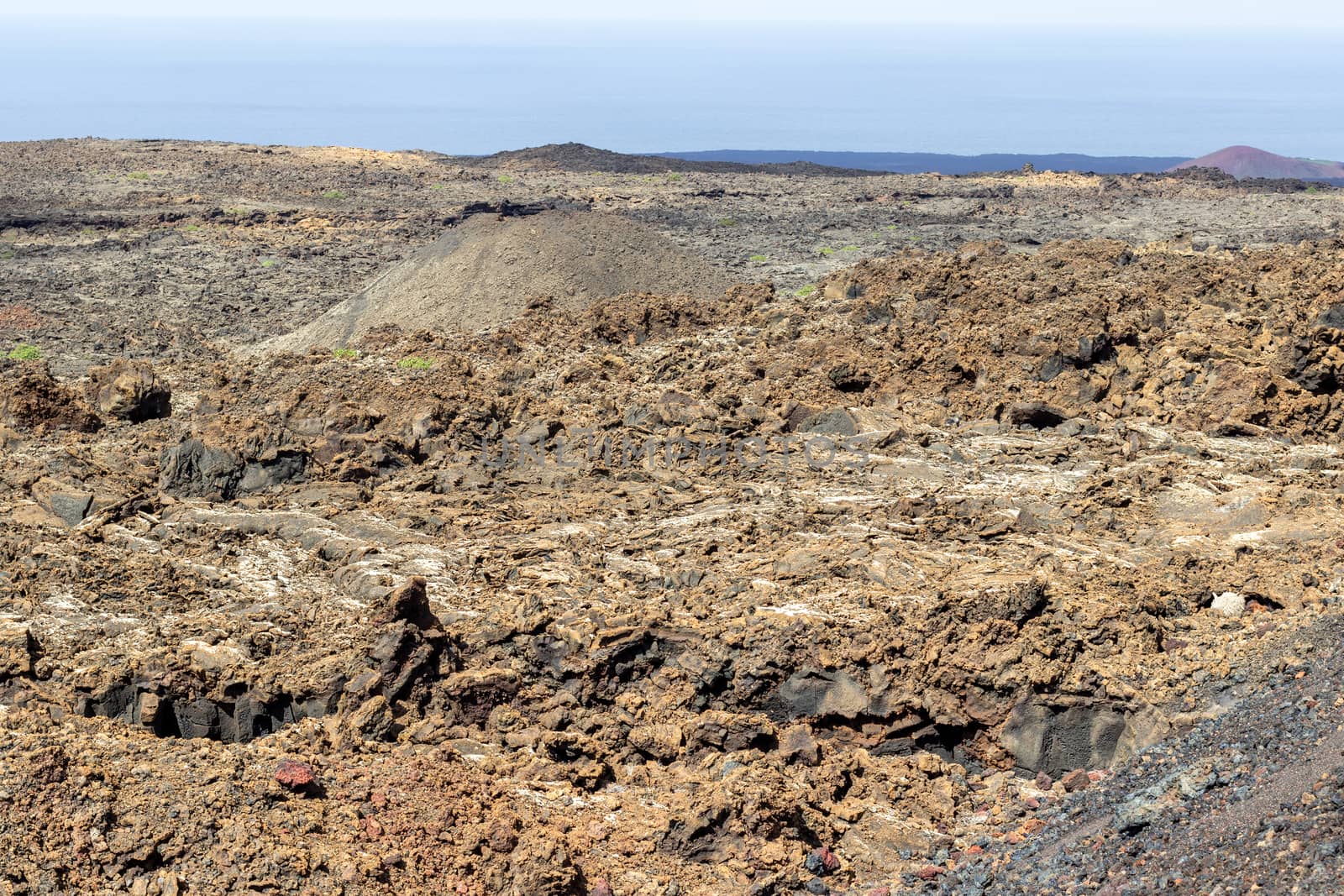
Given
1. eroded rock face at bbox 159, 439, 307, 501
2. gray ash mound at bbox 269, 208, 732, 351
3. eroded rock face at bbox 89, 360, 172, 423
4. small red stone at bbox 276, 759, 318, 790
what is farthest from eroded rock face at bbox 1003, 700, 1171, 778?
gray ash mound at bbox 269, 208, 732, 351

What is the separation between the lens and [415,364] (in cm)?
1608

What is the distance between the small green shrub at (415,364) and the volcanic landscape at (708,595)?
27 cm

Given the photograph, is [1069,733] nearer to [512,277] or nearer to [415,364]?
[415,364]

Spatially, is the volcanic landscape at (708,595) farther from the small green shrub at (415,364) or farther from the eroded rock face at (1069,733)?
the small green shrub at (415,364)

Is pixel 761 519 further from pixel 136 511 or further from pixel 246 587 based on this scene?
pixel 136 511

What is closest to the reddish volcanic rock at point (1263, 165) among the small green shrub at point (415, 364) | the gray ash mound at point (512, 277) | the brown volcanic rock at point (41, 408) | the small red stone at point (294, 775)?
the gray ash mound at point (512, 277)

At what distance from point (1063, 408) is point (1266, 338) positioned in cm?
242

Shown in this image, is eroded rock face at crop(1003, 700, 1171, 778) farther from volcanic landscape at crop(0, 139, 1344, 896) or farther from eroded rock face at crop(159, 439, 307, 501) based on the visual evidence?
eroded rock face at crop(159, 439, 307, 501)

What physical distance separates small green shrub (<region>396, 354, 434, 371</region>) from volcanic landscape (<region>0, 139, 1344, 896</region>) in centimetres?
27

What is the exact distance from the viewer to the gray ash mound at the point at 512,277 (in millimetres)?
→ 19797

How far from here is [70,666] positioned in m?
7.72

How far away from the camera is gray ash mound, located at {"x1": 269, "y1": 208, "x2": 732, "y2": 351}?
65.0ft

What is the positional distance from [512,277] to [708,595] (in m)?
12.5

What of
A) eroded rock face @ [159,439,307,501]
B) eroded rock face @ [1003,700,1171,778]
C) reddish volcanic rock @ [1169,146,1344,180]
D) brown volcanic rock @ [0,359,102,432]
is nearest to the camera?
eroded rock face @ [1003,700,1171,778]
